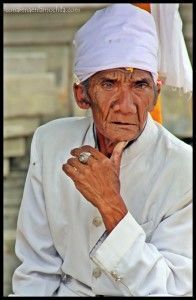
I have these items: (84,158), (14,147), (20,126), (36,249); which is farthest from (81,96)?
(20,126)

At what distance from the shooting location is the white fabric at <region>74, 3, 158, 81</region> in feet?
11.7

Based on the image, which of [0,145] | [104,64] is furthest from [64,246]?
[104,64]

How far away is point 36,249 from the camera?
3.80 meters

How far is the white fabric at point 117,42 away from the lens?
11.7 ft

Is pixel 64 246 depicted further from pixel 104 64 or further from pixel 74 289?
pixel 104 64

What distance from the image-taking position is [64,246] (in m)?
3.79

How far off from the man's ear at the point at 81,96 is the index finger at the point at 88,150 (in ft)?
0.67

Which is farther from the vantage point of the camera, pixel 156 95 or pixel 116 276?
pixel 156 95

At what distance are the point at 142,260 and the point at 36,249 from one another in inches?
18.4

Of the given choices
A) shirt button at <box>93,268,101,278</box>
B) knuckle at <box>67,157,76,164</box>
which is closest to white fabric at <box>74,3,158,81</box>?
knuckle at <box>67,157,76,164</box>

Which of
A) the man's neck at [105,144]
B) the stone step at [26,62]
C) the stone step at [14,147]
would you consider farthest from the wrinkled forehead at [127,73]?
the stone step at [26,62]

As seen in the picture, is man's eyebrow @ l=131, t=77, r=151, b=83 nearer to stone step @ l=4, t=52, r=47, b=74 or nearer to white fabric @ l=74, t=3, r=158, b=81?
white fabric @ l=74, t=3, r=158, b=81

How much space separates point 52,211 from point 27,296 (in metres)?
0.34

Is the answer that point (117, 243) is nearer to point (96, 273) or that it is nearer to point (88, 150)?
point (96, 273)
